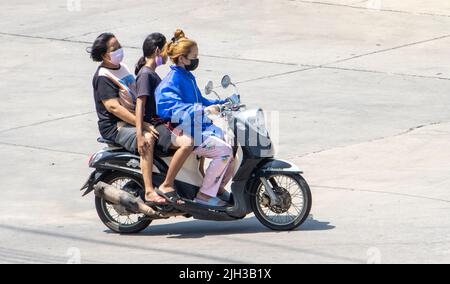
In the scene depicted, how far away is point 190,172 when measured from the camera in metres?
10.8

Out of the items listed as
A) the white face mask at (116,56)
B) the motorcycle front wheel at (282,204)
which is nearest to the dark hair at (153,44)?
the white face mask at (116,56)

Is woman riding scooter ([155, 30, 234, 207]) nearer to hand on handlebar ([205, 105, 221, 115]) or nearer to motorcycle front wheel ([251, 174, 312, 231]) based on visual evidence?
hand on handlebar ([205, 105, 221, 115])

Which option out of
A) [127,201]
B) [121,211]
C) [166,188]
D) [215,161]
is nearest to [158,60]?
[215,161]

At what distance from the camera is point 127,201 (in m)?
10.7

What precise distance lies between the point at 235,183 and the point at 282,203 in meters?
0.47

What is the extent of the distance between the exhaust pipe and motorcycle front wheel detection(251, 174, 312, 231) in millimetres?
740

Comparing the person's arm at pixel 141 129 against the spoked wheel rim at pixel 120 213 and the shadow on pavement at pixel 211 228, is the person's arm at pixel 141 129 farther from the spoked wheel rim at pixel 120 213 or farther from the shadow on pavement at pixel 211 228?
the shadow on pavement at pixel 211 228

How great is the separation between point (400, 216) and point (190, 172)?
77.1 inches

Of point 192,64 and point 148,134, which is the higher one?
point 192,64

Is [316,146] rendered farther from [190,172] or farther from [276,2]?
[276,2]

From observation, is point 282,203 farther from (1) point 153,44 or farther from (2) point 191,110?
(1) point 153,44

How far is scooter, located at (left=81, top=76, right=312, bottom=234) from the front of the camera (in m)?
10.6
